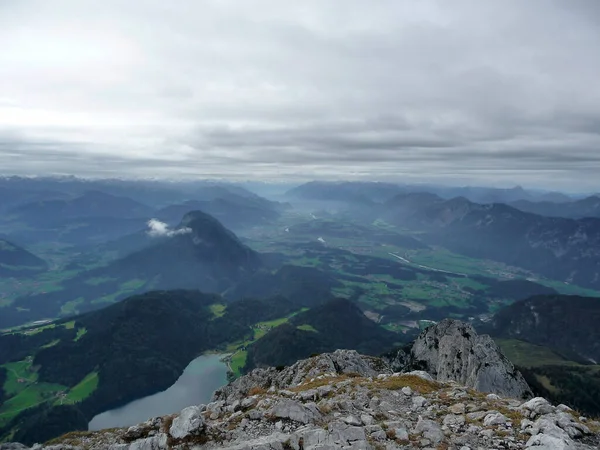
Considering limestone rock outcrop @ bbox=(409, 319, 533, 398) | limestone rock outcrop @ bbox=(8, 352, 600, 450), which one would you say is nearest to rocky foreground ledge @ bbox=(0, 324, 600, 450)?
limestone rock outcrop @ bbox=(8, 352, 600, 450)

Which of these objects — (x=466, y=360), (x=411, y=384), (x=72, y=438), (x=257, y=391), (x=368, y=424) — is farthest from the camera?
(x=466, y=360)

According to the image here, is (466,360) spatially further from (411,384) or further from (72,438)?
(72,438)

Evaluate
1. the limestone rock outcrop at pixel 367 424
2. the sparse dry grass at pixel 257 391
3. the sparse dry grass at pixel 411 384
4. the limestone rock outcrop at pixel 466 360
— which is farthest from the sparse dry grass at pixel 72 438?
the limestone rock outcrop at pixel 466 360

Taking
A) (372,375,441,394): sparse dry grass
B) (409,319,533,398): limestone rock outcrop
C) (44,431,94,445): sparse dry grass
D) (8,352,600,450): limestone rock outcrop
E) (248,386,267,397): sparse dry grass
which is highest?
(8,352,600,450): limestone rock outcrop

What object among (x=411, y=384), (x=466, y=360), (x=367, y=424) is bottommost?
(x=466, y=360)

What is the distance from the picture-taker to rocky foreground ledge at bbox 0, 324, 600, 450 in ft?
65.9

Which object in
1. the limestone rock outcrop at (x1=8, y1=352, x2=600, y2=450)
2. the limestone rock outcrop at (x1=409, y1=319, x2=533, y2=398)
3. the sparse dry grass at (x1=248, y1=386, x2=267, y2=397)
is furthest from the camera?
the limestone rock outcrop at (x1=409, y1=319, x2=533, y2=398)

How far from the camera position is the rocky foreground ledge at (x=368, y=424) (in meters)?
20.1

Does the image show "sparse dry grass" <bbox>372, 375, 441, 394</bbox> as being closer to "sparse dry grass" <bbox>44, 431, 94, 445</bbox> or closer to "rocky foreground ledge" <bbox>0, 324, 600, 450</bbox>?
"rocky foreground ledge" <bbox>0, 324, 600, 450</bbox>

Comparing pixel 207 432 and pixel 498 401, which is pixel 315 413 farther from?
pixel 498 401

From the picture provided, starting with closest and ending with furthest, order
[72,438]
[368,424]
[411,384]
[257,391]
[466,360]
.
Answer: [368,424], [411,384], [72,438], [257,391], [466,360]

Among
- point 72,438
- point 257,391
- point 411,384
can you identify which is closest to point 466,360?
point 411,384

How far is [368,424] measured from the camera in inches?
896

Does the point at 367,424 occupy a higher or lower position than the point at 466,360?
higher
